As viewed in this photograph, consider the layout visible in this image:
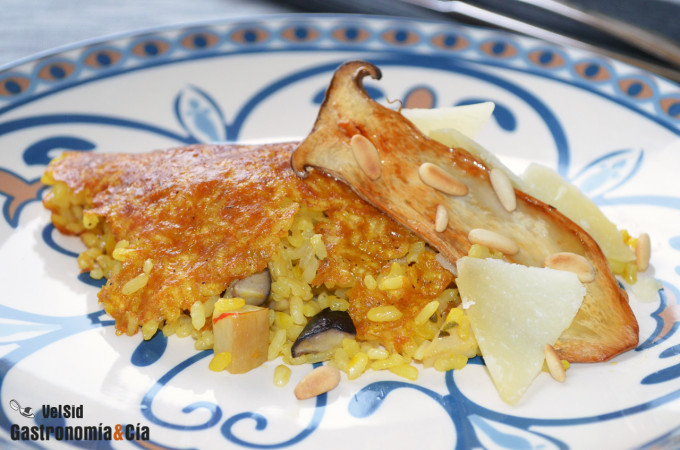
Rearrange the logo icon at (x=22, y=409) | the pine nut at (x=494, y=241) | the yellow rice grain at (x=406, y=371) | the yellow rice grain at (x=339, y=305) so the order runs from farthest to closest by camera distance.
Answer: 1. the yellow rice grain at (x=339, y=305)
2. the pine nut at (x=494, y=241)
3. the yellow rice grain at (x=406, y=371)
4. the logo icon at (x=22, y=409)

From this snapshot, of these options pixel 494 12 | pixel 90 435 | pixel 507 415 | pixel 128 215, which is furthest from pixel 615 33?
pixel 90 435

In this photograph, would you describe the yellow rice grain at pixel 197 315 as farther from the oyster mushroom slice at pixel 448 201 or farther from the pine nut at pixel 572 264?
the pine nut at pixel 572 264

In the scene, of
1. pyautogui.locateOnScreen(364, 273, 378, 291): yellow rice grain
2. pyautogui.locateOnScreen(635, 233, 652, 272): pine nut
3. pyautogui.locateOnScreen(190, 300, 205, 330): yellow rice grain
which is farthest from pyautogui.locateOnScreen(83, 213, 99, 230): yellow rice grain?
pyautogui.locateOnScreen(635, 233, 652, 272): pine nut

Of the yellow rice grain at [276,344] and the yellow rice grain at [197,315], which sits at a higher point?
the yellow rice grain at [197,315]

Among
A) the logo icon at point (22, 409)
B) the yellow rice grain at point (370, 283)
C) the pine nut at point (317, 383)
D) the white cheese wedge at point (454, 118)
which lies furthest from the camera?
the white cheese wedge at point (454, 118)

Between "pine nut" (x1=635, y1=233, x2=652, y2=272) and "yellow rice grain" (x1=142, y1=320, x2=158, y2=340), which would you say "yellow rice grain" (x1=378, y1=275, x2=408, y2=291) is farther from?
"pine nut" (x1=635, y1=233, x2=652, y2=272)

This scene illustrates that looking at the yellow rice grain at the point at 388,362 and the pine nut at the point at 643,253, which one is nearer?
the yellow rice grain at the point at 388,362

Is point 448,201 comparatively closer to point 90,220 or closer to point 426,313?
point 426,313

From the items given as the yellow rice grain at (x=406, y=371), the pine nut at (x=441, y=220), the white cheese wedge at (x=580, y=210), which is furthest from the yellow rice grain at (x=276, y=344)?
the white cheese wedge at (x=580, y=210)
